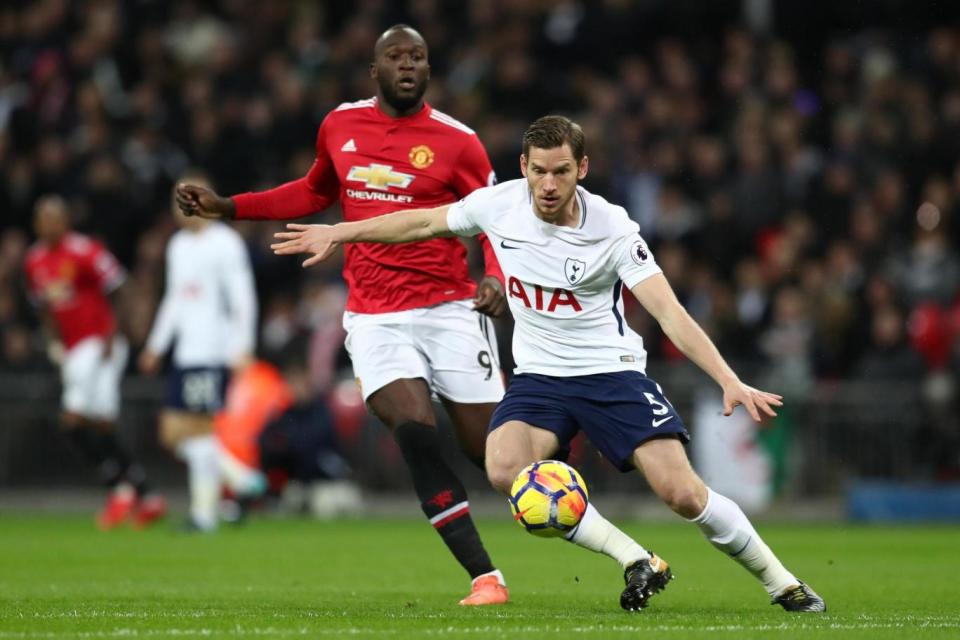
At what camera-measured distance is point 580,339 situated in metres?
7.80

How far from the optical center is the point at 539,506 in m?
7.26

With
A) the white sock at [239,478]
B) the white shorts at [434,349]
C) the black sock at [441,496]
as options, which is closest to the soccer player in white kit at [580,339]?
the black sock at [441,496]

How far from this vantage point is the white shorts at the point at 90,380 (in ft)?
51.8

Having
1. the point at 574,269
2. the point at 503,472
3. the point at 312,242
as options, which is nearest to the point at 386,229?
the point at 312,242

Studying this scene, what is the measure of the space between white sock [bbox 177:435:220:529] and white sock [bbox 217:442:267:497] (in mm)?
1856

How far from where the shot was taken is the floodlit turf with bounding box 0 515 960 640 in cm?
690

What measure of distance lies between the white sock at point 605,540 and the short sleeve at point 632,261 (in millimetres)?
1023

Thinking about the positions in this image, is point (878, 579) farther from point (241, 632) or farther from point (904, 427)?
point (904, 427)

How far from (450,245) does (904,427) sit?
30.7ft

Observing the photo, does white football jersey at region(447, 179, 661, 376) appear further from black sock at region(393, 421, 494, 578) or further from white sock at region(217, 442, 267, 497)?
white sock at region(217, 442, 267, 497)

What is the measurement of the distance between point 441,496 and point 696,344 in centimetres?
167

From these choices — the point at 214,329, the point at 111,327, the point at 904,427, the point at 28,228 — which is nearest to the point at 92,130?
the point at 28,228

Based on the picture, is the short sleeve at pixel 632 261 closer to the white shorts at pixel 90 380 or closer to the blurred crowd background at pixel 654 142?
the white shorts at pixel 90 380

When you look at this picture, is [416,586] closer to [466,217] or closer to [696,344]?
[466,217]
